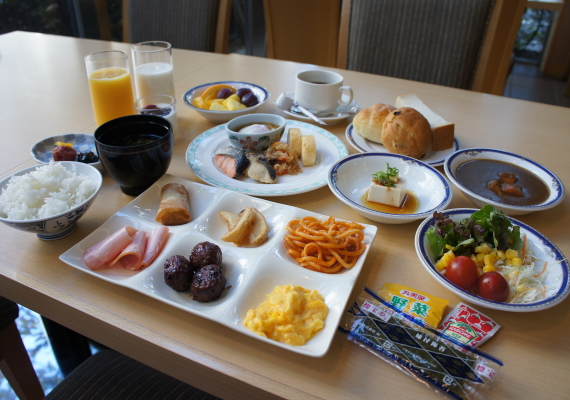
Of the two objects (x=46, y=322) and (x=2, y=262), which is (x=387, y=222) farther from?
(x=46, y=322)

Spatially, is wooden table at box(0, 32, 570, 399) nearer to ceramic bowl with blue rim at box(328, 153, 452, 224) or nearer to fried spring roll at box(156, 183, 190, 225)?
ceramic bowl with blue rim at box(328, 153, 452, 224)

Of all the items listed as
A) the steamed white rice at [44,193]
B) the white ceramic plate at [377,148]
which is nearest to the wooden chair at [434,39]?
the white ceramic plate at [377,148]

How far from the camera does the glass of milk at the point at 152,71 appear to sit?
5.61 ft

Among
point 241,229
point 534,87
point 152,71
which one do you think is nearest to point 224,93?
point 152,71

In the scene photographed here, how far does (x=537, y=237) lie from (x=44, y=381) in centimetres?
230

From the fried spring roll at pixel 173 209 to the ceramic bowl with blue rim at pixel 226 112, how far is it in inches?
24.9

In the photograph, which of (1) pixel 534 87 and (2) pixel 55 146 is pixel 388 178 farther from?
(1) pixel 534 87

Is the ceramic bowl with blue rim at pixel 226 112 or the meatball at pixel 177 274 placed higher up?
the ceramic bowl with blue rim at pixel 226 112

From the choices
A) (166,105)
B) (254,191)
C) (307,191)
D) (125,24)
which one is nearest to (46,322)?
(166,105)

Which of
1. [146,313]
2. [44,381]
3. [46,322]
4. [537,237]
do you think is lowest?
[44,381]

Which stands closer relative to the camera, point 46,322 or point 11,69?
point 46,322

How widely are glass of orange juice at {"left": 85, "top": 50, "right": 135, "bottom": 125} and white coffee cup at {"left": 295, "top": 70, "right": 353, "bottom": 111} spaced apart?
0.75 m

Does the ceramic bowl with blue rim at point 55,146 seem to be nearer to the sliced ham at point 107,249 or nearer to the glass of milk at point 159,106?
the glass of milk at point 159,106

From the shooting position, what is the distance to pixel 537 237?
102cm
